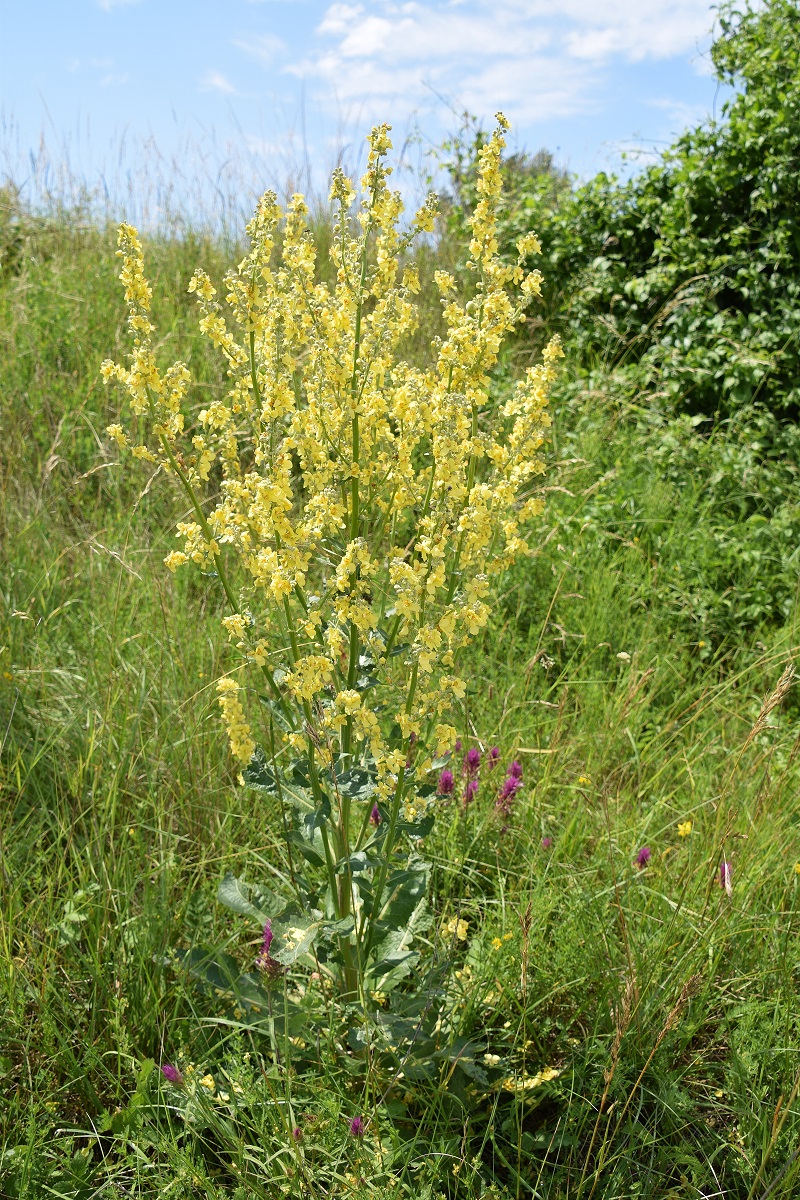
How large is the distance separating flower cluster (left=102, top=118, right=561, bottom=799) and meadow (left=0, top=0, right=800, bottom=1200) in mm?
505

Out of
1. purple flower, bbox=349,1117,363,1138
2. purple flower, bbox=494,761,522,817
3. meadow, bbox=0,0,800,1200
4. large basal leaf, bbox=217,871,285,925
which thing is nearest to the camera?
purple flower, bbox=349,1117,363,1138

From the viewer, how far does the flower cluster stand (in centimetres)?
182

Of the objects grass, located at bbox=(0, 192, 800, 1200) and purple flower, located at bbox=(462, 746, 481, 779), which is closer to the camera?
grass, located at bbox=(0, 192, 800, 1200)

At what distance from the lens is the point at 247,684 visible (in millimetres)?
3150

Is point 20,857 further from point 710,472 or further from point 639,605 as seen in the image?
point 710,472

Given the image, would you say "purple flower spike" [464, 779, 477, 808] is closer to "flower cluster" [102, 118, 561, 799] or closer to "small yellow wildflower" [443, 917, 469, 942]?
"small yellow wildflower" [443, 917, 469, 942]

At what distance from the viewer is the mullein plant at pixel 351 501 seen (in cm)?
183

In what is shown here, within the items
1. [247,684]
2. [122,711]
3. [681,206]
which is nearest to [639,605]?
[247,684]

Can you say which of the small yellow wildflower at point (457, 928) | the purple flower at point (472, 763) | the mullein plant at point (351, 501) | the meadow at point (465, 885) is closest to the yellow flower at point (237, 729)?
the mullein plant at point (351, 501)

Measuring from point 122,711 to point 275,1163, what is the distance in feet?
4.84

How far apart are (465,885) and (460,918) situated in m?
0.11

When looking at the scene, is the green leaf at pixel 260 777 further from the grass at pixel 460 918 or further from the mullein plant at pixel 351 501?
the grass at pixel 460 918

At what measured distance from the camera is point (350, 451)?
2020 millimetres

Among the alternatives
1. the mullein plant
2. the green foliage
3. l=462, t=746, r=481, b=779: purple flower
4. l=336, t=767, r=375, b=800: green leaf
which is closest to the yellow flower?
the mullein plant
